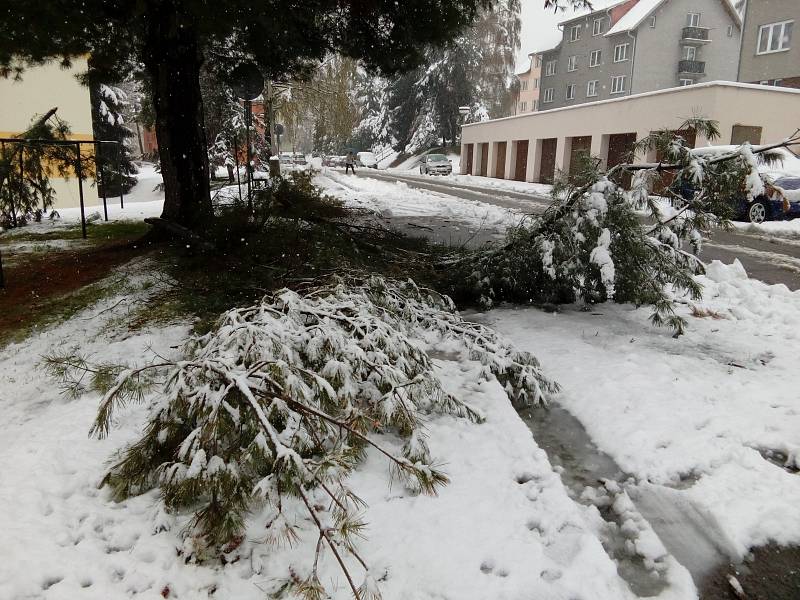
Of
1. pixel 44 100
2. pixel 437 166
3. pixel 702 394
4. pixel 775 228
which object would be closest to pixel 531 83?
pixel 437 166

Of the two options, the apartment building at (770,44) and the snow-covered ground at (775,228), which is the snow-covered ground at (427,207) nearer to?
the snow-covered ground at (775,228)

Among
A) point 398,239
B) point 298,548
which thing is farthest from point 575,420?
point 398,239

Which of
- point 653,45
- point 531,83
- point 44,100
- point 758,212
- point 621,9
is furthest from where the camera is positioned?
point 531,83

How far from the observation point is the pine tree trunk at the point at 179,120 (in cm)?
759

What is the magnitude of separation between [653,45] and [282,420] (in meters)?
43.8

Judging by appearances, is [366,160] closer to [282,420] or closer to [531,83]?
[531,83]

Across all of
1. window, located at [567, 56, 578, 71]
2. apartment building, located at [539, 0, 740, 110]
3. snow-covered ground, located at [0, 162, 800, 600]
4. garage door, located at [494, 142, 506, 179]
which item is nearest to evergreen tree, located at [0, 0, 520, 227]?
snow-covered ground, located at [0, 162, 800, 600]

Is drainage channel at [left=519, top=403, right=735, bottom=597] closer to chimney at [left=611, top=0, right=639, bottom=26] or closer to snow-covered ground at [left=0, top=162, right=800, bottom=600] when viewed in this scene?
snow-covered ground at [left=0, top=162, right=800, bottom=600]

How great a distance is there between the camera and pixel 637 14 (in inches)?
1489

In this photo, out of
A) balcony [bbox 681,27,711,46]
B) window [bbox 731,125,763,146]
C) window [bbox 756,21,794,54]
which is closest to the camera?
window [bbox 731,125,763,146]

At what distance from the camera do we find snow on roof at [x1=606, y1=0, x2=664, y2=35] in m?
37.1

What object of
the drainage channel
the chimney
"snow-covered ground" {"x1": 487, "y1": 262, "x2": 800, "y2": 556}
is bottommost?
the drainage channel

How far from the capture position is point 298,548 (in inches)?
89.0

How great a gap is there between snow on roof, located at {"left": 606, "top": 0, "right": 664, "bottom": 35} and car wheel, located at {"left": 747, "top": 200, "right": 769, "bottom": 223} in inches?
1160
